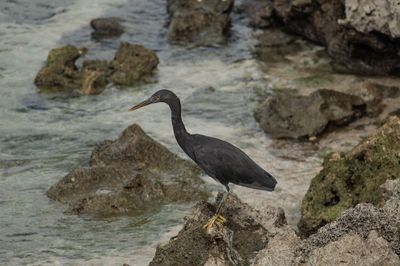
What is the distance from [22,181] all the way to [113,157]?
1.54 meters

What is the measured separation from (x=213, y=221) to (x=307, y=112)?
7833 mm

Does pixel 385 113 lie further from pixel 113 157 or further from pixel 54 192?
pixel 54 192

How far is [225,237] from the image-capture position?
8211 millimetres

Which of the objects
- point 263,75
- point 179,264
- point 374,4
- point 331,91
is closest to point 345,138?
point 331,91

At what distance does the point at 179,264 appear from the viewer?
8141 mm

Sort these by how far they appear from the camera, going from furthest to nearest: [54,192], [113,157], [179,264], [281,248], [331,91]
→ [331,91] → [113,157] → [54,192] → [179,264] → [281,248]

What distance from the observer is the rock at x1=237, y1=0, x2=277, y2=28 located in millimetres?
22312

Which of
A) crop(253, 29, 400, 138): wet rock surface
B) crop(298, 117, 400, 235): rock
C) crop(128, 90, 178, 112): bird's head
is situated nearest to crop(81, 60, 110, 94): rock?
crop(253, 29, 400, 138): wet rock surface

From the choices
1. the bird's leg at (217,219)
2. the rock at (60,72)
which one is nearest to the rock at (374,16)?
the rock at (60,72)

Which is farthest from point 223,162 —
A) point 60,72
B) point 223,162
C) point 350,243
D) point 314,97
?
point 60,72

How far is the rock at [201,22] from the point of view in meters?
22.0

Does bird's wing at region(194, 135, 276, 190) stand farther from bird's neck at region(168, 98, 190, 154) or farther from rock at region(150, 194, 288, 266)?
rock at region(150, 194, 288, 266)

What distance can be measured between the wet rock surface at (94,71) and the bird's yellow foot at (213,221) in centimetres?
1007

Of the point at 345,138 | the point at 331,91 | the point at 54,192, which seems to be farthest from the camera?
the point at 331,91
